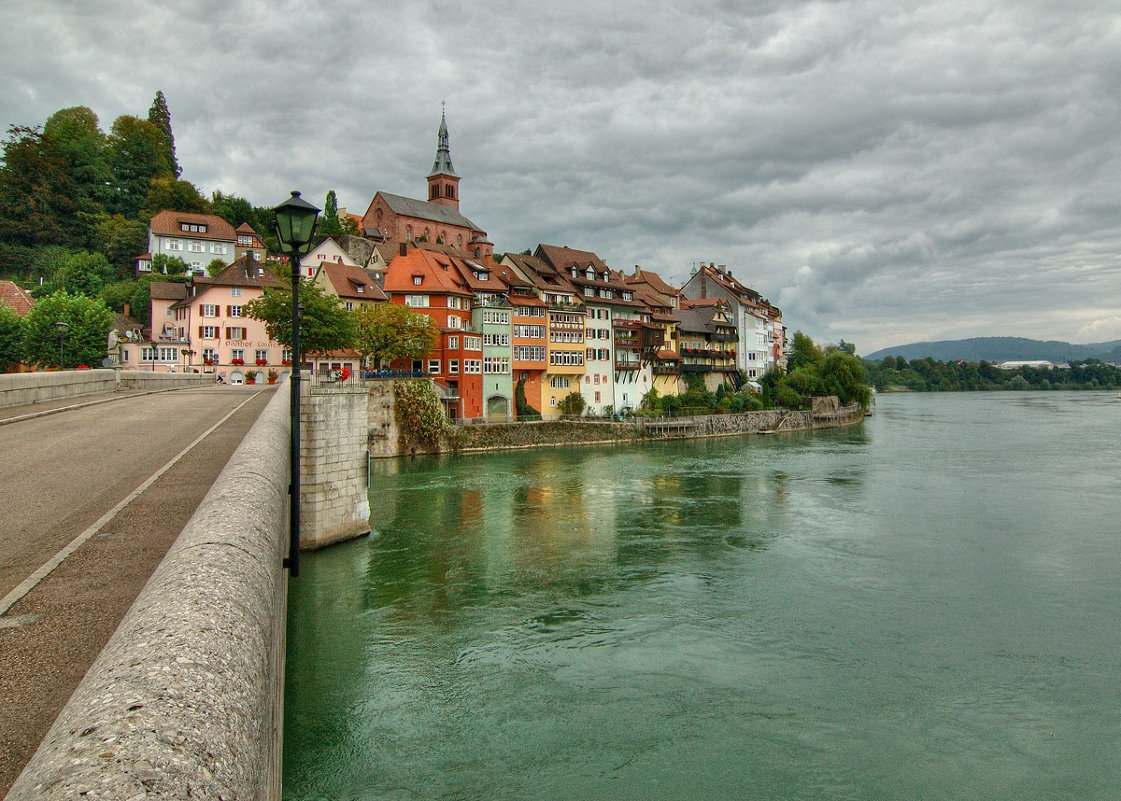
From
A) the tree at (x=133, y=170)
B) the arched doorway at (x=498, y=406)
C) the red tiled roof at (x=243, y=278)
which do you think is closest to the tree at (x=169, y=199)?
the tree at (x=133, y=170)

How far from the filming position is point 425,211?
96188mm

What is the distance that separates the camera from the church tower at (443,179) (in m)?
107

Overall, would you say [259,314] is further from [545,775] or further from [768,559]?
[545,775]

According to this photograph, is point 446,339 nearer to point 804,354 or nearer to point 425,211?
point 425,211

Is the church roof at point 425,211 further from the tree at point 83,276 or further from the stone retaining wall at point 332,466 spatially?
the stone retaining wall at point 332,466

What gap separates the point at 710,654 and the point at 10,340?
5199cm

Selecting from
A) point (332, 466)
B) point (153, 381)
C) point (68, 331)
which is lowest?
point (332, 466)

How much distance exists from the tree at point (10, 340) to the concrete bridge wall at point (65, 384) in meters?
20.4

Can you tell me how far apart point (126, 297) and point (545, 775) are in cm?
6971

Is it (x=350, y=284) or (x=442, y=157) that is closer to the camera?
(x=350, y=284)

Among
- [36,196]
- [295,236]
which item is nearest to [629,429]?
[295,236]

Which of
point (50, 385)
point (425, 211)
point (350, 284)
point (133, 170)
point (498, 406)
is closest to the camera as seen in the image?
point (50, 385)

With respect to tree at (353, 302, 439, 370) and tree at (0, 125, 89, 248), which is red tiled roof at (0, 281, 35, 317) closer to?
tree at (0, 125, 89, 248)

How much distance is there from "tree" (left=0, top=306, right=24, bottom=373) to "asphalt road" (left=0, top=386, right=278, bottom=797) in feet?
134
